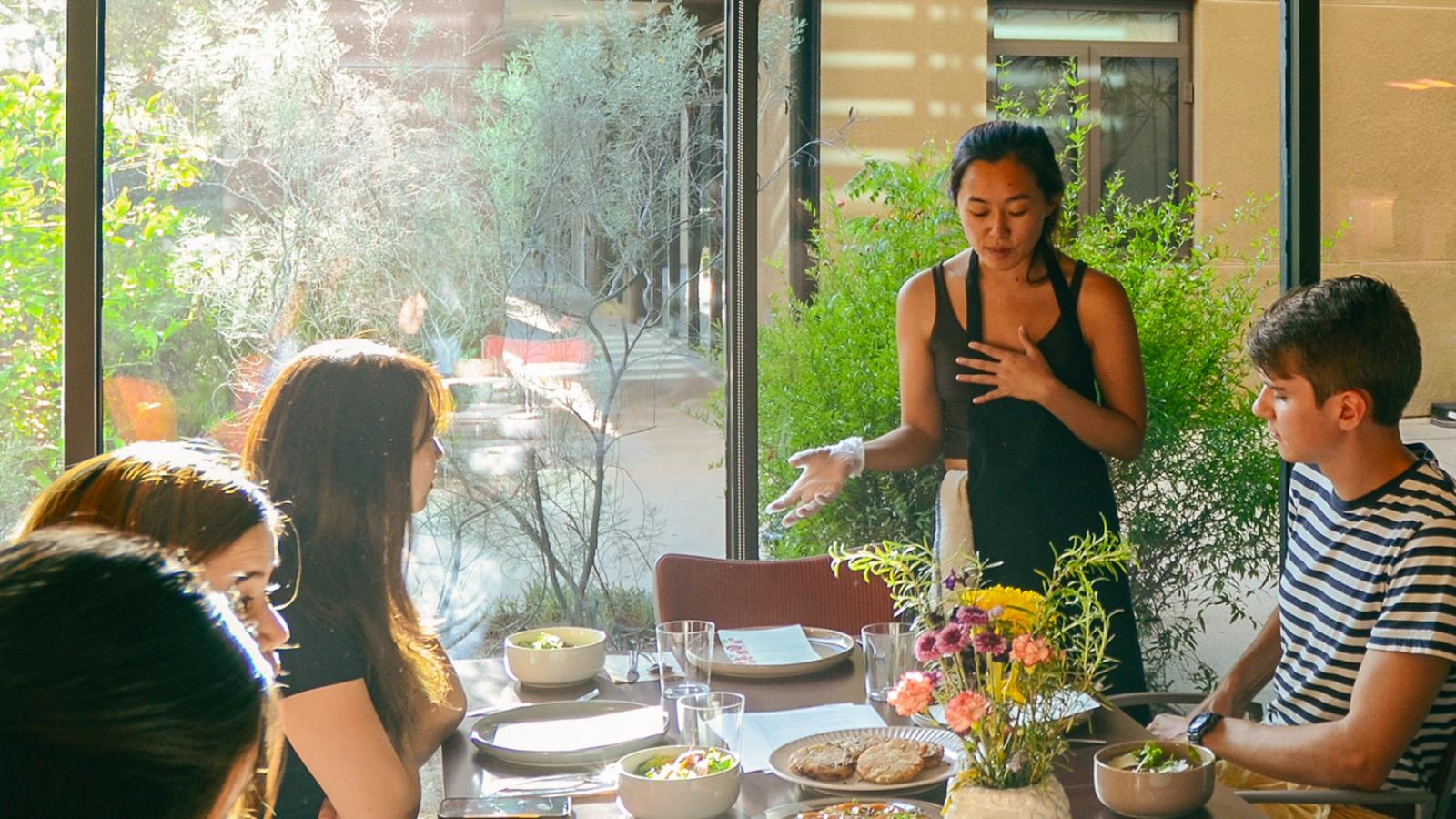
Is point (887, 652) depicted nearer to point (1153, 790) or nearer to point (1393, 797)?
point (1153, 790)

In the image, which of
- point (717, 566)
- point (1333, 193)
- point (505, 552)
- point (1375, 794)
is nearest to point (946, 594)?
point (1375, 794)

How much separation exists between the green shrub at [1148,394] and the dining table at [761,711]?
4.72ft

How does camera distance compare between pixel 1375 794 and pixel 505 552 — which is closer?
pixel 1375 794

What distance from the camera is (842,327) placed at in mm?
3721

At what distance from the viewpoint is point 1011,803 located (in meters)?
1.38

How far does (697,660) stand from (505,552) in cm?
170

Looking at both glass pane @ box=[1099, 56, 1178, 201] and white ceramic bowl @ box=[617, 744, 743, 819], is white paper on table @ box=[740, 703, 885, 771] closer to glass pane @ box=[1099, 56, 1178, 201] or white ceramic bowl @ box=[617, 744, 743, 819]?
white ceramic bowl @ box=[617, 744, 743, 819]

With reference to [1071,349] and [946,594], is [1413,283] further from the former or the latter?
[946,594]

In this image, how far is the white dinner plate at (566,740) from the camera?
5.86 ft

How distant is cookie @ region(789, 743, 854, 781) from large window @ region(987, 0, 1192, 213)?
2463 mm

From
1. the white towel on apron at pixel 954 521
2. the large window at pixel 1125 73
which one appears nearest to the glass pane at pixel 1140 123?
the large window at pixel 1125 73

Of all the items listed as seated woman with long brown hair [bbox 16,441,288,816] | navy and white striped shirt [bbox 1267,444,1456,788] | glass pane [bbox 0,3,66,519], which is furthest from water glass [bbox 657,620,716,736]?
glass pane [bbox 0,3,66,519]

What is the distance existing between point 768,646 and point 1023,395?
734 mm

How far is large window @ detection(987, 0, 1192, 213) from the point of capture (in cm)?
374
